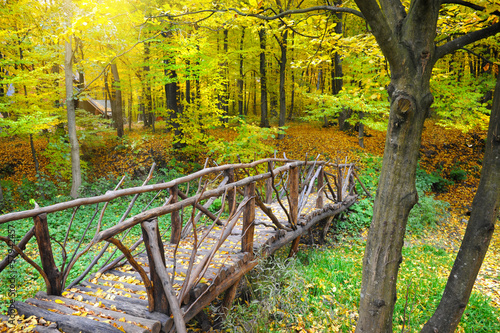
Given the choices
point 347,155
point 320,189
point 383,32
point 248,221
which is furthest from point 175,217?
point 347,155

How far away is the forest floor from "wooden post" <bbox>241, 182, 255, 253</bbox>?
18.5 feet

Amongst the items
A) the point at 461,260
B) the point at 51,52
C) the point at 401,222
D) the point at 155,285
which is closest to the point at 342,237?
the point at 461,260

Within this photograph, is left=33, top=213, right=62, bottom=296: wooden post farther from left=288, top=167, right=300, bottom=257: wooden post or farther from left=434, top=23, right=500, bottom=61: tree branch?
left=434, top=23, right=500, bottom=61: tree branch

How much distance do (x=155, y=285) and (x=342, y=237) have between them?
7.05 metres

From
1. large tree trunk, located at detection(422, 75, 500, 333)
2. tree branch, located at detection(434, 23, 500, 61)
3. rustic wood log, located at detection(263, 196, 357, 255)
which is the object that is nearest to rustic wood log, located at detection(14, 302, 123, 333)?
rustic wood log, located at detection(263, 196, 357, 255)

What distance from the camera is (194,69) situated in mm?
9500

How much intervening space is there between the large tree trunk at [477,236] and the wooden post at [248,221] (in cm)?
248

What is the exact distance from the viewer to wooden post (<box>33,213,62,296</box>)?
8.24 ft

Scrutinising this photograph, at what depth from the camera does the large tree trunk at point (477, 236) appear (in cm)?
276

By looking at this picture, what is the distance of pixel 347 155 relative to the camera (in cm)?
1331

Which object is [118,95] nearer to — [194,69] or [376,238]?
[194,69]

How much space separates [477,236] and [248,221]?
2.75 metres

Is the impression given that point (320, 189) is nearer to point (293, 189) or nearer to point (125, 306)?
point (293, 189)

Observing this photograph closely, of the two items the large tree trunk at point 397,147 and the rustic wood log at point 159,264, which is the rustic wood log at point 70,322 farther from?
the large tree trunk at point 397,147
